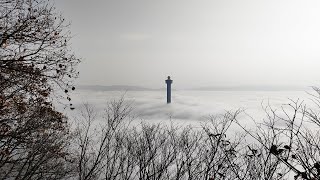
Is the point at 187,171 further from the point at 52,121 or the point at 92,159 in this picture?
the point at 52,121

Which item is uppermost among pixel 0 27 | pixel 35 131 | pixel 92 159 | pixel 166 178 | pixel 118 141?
pixel 0 27

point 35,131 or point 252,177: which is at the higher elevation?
point 35,131

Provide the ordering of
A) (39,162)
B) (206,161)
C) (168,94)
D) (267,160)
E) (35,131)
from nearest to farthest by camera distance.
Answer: (35,131) → (39,162) → (267,160) → (206,161) → (168,94)

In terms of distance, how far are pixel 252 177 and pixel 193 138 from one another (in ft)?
16.3

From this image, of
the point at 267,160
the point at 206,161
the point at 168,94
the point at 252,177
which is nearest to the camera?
the point at 267,160

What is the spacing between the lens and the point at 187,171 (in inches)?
575

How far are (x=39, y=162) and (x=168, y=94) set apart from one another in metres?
72.7

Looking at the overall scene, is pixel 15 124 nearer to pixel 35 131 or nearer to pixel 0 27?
pixel 35 131

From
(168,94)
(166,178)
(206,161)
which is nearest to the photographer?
(206,161)

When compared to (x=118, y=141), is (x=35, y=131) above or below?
above

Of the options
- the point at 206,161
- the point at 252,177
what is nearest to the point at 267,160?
the point at 252,177

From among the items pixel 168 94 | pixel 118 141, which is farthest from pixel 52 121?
pixel 168 94

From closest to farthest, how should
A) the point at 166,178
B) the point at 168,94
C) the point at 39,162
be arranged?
1. the point at 39,162
2. the point at 166,178
3. the point at 168,94

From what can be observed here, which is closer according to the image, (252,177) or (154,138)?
(252,177)
